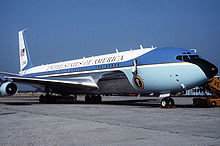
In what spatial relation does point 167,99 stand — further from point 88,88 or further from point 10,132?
point 10,132

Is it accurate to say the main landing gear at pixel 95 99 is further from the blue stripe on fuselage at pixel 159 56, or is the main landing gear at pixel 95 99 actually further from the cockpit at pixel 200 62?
the cockpit at pixel 200 62

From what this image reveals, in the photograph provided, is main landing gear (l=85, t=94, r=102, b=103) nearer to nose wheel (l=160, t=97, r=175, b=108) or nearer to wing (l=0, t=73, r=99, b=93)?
wing (l=0, t=73, r=99, b=93)

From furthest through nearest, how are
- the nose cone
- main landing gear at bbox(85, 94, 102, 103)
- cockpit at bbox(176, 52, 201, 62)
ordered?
main landing gear at bbox(85, 94, 102, 103), cockpit at bbox(176, 52, 201, 62), the nose cone

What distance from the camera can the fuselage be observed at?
603 inches

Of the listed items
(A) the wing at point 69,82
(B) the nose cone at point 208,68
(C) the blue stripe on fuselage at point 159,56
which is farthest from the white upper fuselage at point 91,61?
(B) the nose cone at point 208,68

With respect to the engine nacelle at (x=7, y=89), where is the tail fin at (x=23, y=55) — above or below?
above

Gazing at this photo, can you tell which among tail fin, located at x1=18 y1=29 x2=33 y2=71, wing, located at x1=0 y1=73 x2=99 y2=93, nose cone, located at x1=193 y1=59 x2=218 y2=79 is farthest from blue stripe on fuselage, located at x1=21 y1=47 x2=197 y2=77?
tail fin, located at x1=18 y1=29 x2=33 y2=71

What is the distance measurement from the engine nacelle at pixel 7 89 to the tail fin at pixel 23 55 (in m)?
12.6

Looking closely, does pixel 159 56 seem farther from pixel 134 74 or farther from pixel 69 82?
pixel 69 82

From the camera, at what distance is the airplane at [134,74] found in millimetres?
15508

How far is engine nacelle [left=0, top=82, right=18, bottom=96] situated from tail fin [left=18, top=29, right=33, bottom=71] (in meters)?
12.6

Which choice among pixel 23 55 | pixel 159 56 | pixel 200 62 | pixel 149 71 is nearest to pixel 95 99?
pixel 149 71

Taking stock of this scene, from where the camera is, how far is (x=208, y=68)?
49.0 feet

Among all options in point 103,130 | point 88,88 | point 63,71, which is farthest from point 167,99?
point 63,71
